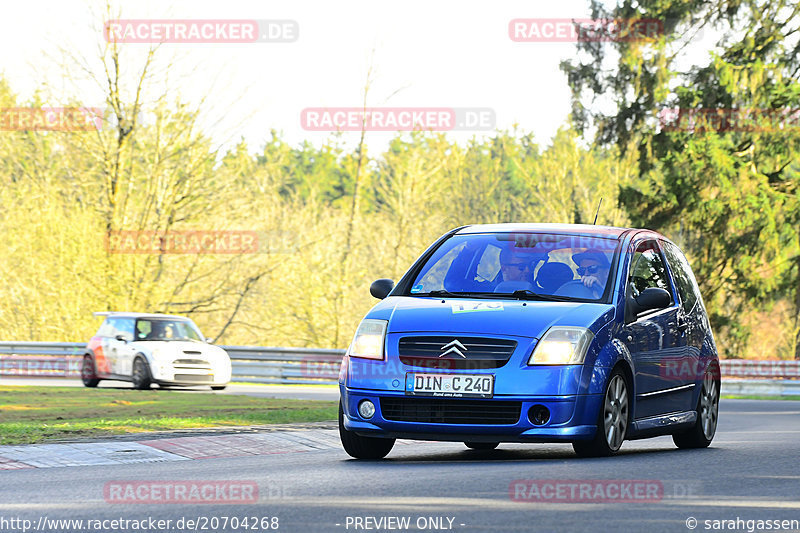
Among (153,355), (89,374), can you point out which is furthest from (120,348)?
(153,355)

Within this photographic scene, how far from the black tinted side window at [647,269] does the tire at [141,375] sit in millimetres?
14614

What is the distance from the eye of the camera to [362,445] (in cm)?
1010

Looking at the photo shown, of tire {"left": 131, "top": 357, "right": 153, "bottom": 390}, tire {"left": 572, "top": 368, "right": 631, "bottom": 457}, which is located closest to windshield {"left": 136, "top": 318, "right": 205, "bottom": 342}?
tire {"left": 131, "top": 357, "right": 153, "bottom": 390}

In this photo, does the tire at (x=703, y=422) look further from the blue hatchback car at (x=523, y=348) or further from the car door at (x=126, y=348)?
the car door at (x=126, y=348)

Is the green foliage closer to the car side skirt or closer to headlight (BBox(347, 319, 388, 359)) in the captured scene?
the car side skirt

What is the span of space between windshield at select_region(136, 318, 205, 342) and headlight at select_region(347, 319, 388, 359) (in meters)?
16.0

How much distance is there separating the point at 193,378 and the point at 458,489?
55.8 feet

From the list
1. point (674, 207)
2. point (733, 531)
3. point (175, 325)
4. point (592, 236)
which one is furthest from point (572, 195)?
point (733, 531)

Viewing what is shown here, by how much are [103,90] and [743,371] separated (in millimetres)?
19165

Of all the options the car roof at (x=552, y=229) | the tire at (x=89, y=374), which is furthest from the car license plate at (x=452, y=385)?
the tire at (x=89, y=374)

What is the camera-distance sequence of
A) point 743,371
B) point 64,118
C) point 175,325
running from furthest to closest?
point 64,118 → point 743,371 → point 175,325

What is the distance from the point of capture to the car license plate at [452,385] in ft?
30.0

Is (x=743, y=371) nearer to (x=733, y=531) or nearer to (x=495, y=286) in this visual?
(x=495, y=286)

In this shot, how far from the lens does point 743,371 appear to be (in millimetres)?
32969
